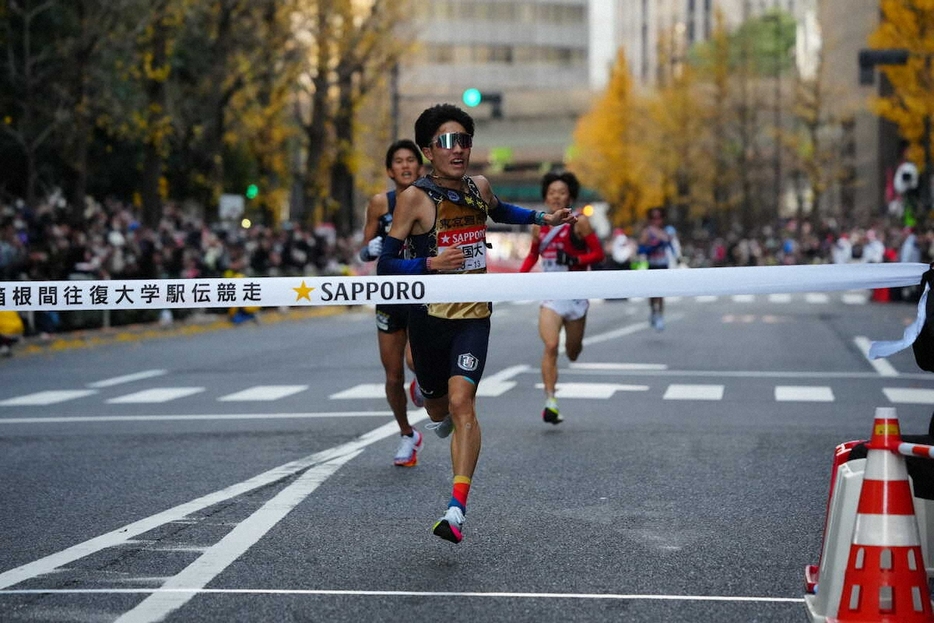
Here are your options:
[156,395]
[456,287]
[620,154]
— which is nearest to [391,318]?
[456,287]

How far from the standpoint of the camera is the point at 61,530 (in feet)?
25.9

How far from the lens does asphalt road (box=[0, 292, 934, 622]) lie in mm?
6309

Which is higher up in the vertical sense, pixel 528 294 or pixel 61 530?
pixel 528 294

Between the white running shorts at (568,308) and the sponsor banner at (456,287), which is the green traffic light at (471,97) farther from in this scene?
the sponsor banner at (456,287)

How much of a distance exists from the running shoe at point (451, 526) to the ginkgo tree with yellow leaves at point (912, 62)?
4145 cm

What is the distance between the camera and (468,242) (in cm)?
772

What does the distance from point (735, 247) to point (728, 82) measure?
1246 cm

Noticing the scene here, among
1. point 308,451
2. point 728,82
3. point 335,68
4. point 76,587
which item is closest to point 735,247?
point 728,82

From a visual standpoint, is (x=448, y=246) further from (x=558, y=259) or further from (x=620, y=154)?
(x=620, y=154)

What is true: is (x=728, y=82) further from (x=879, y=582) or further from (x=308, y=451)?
(x=879, y=582)

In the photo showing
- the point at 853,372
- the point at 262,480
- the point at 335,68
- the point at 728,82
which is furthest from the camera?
the point at 728,82

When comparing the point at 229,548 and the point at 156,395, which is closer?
the point at 229,548

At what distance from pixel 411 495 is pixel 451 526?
6.55ft

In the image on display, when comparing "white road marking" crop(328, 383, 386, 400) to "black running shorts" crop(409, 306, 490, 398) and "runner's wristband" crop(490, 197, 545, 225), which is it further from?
"black running shorts" crop(409, 306, 490, 398)
